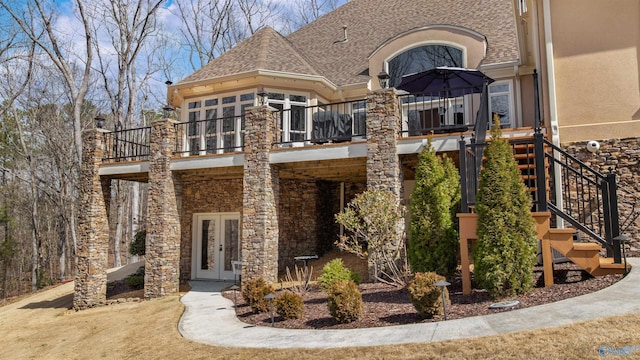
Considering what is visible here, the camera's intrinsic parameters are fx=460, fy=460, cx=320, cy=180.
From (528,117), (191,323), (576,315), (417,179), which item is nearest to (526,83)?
(528,117)

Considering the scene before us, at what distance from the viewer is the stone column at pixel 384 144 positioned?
10.6 m

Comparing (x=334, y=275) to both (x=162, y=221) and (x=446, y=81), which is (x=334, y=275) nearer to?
(x=446, y=81)

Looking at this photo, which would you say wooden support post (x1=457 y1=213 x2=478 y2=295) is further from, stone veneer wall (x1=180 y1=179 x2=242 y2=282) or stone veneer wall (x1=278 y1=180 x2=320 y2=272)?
stone veneer wall (x1=180 y1=179 x2=242 y2=282)

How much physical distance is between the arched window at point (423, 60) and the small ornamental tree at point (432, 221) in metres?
5.67

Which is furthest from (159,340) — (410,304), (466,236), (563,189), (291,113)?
(563,189)

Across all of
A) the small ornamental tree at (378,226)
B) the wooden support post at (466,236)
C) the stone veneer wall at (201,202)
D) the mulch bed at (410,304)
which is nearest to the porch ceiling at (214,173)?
the stone veneer wall at (201,202)

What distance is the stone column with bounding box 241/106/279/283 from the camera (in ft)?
38.3

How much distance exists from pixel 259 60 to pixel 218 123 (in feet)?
7.90

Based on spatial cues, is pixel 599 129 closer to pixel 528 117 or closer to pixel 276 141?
pixel 528 117

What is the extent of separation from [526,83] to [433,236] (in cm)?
687

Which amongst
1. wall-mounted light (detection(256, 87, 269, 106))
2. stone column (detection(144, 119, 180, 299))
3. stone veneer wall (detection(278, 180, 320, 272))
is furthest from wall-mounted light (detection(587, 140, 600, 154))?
stone column (detection(144, 119, 180, 299))

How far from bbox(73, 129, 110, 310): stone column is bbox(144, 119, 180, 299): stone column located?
186cm

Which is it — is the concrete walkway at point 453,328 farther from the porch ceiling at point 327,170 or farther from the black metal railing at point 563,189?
the porch ceiling at point 327,170

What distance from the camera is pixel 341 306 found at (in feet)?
23.4
